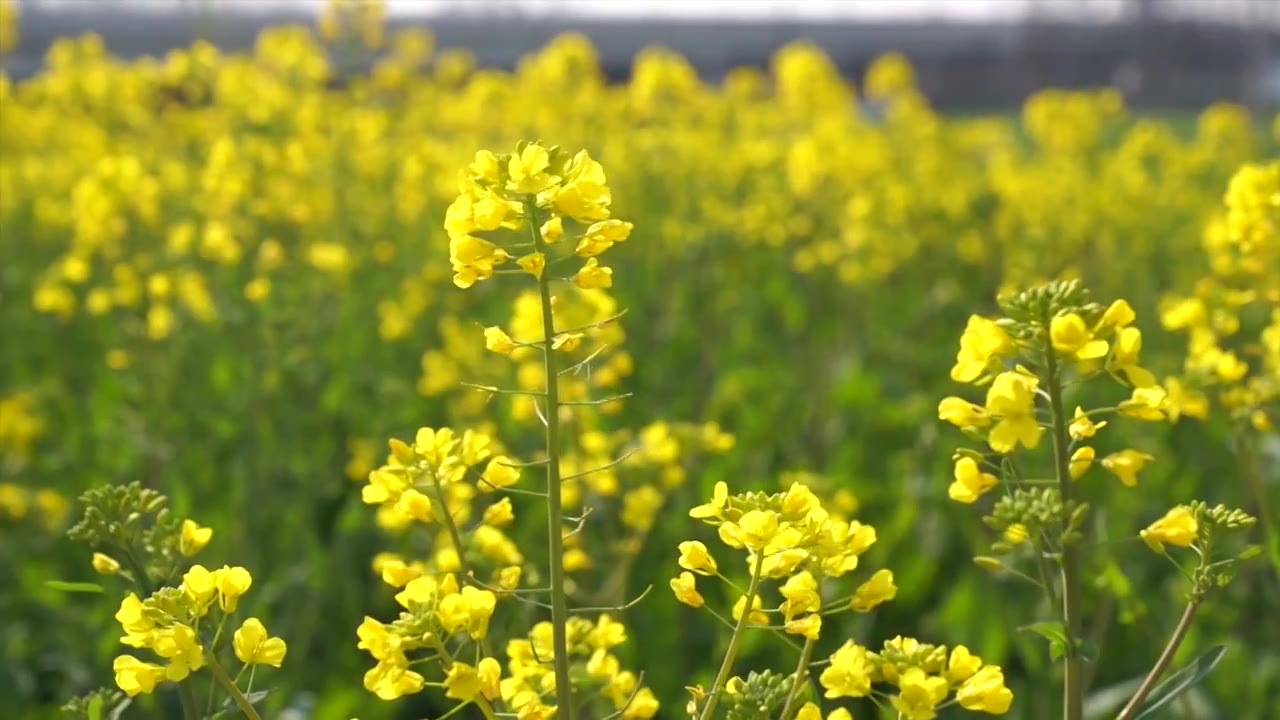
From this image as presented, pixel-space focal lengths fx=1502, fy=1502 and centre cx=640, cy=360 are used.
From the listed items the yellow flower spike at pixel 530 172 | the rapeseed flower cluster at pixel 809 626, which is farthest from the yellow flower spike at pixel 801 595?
the yellow flower spike at pixel 530 172

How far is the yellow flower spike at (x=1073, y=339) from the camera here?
1.41 meters

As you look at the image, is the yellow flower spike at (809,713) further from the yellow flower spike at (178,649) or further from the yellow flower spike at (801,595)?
the yellow flower spike at (178,649)

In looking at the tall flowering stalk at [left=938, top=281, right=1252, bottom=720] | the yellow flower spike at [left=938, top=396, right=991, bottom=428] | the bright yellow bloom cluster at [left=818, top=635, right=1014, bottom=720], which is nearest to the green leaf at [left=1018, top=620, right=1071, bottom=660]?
the tall flowering stalk at [left=938, top=281, right=1252, bottom=720]

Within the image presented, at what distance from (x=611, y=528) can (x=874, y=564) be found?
0.99 m

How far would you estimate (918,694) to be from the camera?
1380mm

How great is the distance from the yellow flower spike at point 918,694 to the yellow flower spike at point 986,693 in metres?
0.02

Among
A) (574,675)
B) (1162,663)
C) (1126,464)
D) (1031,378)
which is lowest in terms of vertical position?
(574,675)

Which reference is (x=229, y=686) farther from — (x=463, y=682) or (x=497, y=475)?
(x=497, y=475)

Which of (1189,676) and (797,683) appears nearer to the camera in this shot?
(797,683)

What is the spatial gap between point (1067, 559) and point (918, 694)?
0.23 meters

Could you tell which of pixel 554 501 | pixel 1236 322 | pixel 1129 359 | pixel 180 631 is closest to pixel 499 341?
pixel 554 501

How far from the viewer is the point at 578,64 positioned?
22.1ft

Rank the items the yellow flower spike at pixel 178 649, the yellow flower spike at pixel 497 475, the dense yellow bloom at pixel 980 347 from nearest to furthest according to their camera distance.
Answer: the yellow flower spike at pixel 178 649 → the dense yellow bloom at pixel 980 347 → the yellow flower spike at pixel 497 475

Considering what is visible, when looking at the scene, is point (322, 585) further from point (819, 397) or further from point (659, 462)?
point (819, 397)
